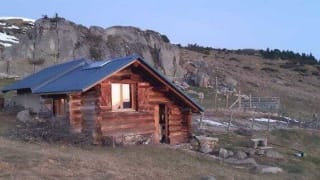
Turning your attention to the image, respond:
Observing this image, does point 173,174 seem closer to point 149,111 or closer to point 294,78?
point 149,111

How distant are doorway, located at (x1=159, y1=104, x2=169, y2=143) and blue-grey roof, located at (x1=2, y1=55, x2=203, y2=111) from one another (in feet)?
4.61

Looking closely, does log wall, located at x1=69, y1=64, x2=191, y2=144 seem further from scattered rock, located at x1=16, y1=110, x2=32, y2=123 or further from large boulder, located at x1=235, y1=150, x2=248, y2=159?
scattered rock, located at x1=16, y1=110, x2=32, y2=123

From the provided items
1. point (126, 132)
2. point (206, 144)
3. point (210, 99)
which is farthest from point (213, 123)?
point (210, 99)

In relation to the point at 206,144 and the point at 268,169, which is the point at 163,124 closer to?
the point at 206,144

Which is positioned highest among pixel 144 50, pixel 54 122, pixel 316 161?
pixel 144 50

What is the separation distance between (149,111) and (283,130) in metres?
13.5

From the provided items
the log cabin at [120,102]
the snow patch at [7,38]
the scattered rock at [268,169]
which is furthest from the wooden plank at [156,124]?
the snow patch at [7,38]

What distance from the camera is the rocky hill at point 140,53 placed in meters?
63.8

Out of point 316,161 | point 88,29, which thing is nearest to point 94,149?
point 316,161

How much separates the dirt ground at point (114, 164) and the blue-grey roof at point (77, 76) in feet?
9.19

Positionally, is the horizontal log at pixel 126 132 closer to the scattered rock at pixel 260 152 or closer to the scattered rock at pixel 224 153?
the scattered rock at pixel 224 153

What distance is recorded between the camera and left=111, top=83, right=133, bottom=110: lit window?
26328mm

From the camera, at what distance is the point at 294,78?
88.2 metres

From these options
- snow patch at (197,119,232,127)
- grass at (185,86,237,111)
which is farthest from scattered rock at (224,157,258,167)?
grass at (185,86,237,111)
